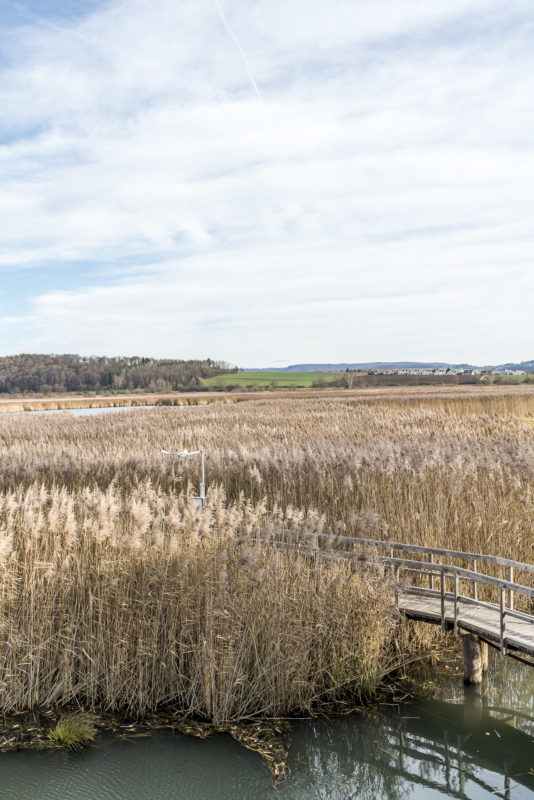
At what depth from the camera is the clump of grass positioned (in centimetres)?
554

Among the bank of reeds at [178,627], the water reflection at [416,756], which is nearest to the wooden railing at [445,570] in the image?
the bank of reeds at [178,627]

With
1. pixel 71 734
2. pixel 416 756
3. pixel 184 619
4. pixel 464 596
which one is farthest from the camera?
pixel 464 596

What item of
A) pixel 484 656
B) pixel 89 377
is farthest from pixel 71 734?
pixel 89 377

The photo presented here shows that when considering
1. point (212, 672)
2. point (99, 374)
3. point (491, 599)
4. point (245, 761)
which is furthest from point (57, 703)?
point (99, 374)

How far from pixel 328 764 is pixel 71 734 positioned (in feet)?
7.06

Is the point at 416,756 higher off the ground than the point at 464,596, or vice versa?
the point at 464,596

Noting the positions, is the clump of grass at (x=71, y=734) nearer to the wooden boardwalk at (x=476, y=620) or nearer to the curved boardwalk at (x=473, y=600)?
the curved boardwalk at (x=473, y=600)

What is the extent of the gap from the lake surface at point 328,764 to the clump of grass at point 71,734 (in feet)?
0.27

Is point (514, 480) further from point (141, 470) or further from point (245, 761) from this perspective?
point (141, 470)

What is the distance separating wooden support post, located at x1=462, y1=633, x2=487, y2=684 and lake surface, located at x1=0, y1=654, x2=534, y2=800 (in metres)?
0.46

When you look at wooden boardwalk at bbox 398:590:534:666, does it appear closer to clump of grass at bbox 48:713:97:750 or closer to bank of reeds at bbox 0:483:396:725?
bank of reeds at bbox 0:483:396:725

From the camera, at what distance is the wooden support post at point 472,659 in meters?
6.53

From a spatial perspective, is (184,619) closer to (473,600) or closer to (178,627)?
(178,627)

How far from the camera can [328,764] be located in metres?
5.43
